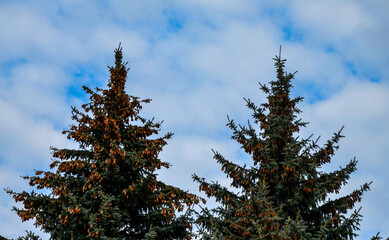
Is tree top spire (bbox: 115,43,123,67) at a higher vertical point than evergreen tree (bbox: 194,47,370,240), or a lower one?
higher

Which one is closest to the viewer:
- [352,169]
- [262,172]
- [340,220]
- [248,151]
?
[340,220]

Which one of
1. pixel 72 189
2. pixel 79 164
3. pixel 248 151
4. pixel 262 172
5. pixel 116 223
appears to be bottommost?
pixel 116 223

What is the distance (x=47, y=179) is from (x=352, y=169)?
36.2ft

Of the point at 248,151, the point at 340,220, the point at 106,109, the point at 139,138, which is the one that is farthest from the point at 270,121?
the point at 106,109

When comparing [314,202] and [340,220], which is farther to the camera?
[314,202]

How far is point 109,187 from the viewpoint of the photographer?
43.6 ft

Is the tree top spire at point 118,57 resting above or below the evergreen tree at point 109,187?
above

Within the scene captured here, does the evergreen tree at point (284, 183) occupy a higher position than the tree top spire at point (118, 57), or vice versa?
the tree top spire at point (118, 57)

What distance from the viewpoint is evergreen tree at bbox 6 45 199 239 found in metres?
11.6

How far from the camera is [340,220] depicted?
1167 cm

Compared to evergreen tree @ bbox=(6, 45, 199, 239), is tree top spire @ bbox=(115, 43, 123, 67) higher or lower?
higher

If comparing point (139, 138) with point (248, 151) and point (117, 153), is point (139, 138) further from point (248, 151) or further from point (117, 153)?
point (248, 151)

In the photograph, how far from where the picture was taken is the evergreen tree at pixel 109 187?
11.6m

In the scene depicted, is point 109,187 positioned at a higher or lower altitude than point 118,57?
lower
